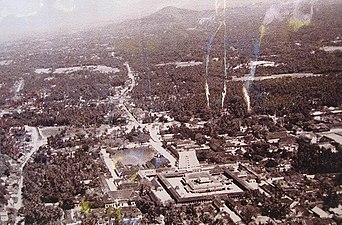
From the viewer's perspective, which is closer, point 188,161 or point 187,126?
point 188,161

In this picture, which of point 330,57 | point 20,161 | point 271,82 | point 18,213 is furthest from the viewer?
point 330,57

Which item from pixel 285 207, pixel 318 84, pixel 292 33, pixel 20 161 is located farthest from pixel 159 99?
pixel 285 207

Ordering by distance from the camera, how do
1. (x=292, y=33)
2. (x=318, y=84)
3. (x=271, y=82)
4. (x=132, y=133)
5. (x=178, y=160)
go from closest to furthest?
(x=178, y=160) < (x=132, y=133) < (x=318, y=84) < (x=271, y=82) < (x=292, y=33)

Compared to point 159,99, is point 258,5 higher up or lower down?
higher up

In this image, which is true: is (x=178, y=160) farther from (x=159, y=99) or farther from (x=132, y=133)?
(x=159, y=99)

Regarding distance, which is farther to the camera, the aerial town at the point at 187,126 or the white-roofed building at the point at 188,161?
the white-roofed building at the point at 188,161

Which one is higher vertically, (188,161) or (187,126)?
(188,161)

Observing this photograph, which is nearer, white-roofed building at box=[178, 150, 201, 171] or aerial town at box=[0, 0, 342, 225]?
aerial town at box=[0, 0, 342, 225]

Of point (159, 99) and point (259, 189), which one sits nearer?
point (259, 189)
